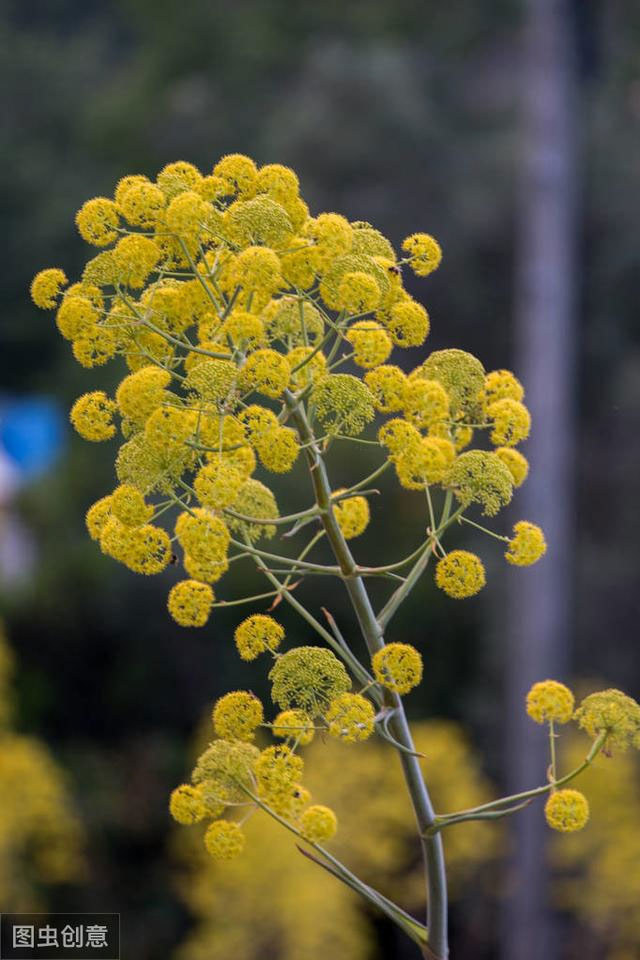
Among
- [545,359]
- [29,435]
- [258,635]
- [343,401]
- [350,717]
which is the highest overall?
[29,435]

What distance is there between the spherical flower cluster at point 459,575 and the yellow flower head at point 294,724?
23cm

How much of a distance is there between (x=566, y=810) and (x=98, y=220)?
37.6 inches

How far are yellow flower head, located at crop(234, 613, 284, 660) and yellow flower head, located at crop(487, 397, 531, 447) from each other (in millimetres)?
394

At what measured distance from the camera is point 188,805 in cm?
151

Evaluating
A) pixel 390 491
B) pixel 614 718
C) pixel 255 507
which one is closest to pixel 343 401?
pixel 255 507

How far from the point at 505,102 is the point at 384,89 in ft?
10.0

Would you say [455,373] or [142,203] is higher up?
[142,203]

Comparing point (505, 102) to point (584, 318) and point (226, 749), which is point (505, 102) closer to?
point (584, 318)

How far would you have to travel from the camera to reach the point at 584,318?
15.1 meters

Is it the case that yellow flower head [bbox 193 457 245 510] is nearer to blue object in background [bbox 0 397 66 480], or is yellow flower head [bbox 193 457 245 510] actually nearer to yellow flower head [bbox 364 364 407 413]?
yellow flower head [bbox 364 364 407 413]

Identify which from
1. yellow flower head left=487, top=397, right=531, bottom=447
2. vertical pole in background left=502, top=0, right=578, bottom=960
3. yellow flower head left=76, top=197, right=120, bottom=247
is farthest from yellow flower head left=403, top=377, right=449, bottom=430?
vertical pole in background left=502, top=0, right=578, bottom=960

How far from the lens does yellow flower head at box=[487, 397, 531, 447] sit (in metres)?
1.65

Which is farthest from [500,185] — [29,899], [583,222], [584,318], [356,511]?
[356,511]

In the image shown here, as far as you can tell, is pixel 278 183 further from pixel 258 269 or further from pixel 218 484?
pixel 218 484
